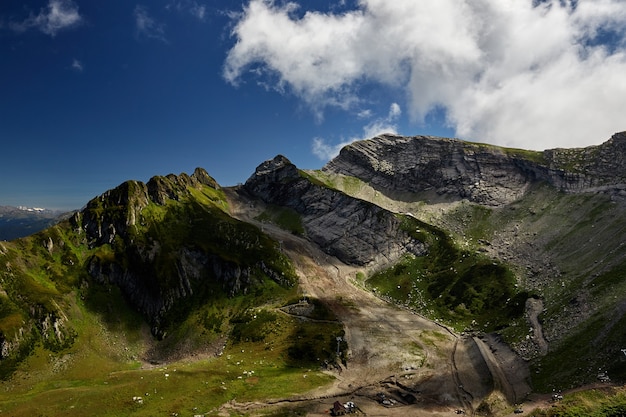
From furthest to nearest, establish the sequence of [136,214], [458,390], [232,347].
→ [136,214] → [232,347] → [458,390]

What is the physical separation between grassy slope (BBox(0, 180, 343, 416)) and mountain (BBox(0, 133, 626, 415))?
53cm

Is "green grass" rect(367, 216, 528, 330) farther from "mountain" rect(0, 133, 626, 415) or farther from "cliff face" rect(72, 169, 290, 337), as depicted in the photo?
"cliff face" rect(72, 169, 290, 337)

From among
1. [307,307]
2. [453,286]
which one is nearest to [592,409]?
[307,307]

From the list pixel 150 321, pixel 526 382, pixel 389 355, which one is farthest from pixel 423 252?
pixel 150 321

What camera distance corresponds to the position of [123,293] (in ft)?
446

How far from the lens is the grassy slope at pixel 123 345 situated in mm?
77625

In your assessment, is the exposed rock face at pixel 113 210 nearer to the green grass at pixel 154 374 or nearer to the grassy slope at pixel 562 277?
the green grass at pixel 154 374

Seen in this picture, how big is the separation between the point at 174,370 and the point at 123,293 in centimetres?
5507

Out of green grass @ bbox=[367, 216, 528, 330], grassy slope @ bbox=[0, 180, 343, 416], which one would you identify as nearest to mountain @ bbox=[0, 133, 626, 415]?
grassy slope @ bbox=[0, 180, 343, 416]

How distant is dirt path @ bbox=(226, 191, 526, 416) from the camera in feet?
263

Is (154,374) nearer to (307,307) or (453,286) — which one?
(307,307)

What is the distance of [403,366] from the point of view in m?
98.9

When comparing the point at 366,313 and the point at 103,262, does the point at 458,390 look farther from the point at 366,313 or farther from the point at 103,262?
the point at 103,262

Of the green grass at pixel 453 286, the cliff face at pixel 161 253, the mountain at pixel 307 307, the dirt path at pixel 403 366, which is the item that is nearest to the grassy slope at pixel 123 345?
the mountain at pixel 307 307
